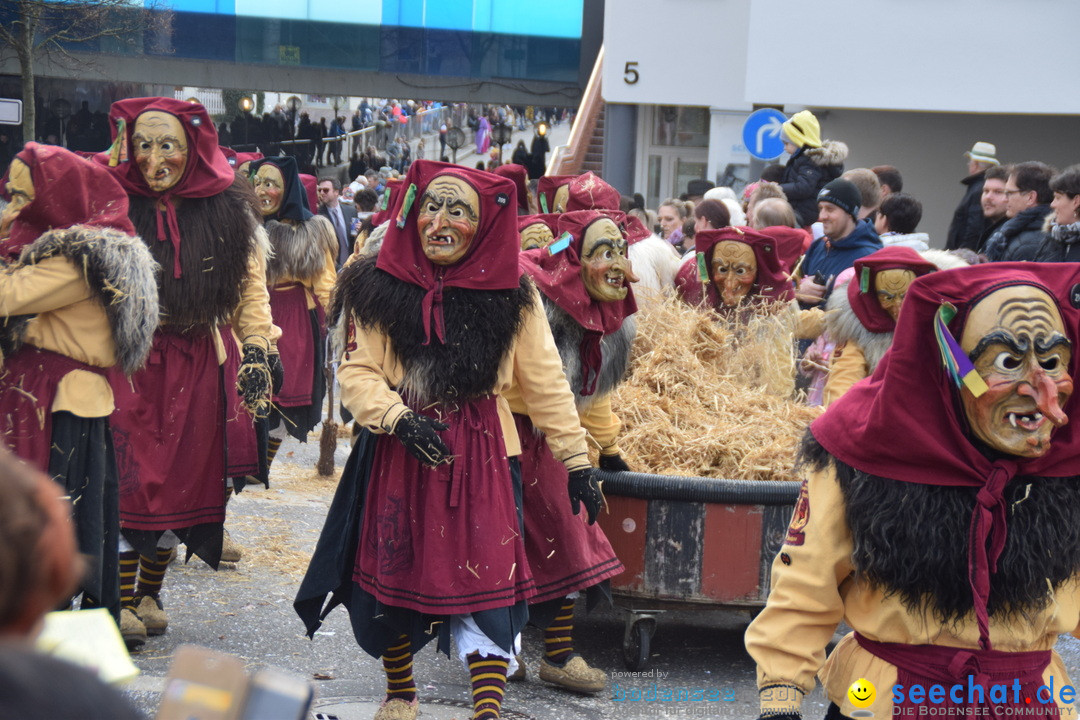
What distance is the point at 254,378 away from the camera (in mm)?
5438

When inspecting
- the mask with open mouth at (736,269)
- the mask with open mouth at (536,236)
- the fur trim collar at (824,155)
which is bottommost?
the mask with open mouth at (736,269)

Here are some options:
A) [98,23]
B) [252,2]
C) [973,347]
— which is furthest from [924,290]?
[252,2]

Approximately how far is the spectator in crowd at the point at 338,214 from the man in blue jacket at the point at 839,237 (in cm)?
500

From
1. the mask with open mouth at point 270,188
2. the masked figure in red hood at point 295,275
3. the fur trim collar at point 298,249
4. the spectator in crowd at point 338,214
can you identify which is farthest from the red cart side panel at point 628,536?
the spectator in crowd at point 338,214

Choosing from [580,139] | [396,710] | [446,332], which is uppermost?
[580,139]

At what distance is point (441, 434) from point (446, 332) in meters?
0.36

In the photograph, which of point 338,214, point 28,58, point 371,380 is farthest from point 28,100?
point 371,380

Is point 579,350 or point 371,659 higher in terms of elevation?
point 579,350

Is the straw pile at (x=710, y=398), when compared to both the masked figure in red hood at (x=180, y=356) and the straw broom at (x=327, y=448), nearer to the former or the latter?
the masked figure in red hood at (x=180, y=356)

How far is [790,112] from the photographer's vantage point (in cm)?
1602

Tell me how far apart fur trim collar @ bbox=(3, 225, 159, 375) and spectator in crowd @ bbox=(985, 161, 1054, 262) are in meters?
5.04

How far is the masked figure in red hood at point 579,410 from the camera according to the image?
478 cm

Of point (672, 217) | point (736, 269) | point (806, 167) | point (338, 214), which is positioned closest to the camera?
point (736, 269)

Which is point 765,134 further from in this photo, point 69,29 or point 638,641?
point 69,29
